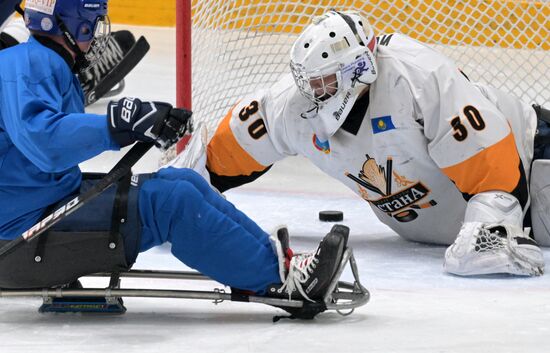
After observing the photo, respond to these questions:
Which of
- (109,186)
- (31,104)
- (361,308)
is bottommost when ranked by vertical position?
(361,308)

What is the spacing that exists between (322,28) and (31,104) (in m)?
1.33

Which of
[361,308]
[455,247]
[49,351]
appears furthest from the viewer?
[455,247]

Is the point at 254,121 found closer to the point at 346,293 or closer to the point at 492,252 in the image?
the point at 492,252

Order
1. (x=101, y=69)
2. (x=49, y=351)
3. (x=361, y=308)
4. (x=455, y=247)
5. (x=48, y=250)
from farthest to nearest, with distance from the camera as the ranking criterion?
1. (x=101, y=69)
2. (x=455, y=247)
3. (x=361, y=308)
4. (x=48, y=250)
5. (x=49, y=351)

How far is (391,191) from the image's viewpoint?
4.22 metres

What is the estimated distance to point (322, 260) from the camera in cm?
319

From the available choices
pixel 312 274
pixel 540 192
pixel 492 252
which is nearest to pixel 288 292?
pixel 312 274

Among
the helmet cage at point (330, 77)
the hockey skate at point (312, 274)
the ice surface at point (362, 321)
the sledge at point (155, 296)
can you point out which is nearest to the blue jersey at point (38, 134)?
the sledge at point (155, 296)

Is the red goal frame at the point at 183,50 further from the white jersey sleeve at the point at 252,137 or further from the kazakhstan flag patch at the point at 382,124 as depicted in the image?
the kazakhstan flag patch at the point at 382,124

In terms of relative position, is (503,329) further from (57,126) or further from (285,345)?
(57,126)

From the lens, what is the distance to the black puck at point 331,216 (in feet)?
16.3

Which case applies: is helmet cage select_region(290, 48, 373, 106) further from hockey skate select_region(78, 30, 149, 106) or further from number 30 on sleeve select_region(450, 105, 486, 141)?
hockey skate select_region(78, 30, 149, 106)

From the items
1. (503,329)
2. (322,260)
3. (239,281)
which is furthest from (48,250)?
(503,329)

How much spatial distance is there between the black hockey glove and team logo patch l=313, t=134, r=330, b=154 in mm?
1303
